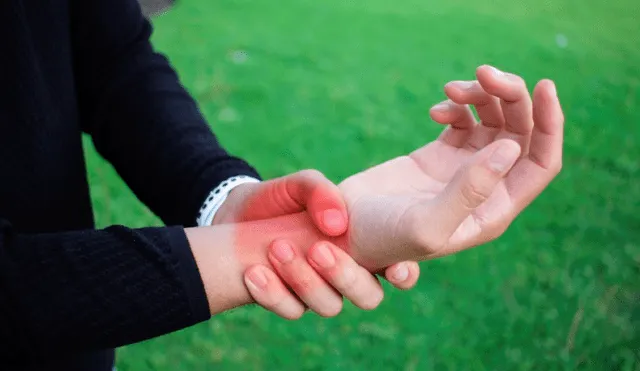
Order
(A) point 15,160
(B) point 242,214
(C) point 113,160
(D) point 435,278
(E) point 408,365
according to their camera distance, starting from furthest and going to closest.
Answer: (D) point 435,278, (E) point 408,365, (C) point 113,160, (B) point 242,214, (A) point 15,160

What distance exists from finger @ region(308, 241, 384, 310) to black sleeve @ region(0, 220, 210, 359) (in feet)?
0.68

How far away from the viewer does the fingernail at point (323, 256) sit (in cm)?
102

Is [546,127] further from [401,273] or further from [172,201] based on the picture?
[172,201]

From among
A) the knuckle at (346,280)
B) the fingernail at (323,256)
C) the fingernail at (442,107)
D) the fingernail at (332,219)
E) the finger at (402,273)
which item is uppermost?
the fingernail at (442,107)

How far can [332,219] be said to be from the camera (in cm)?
109

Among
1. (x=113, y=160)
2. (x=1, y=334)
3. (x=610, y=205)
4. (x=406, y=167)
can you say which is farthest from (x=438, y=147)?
(x=610, y=205)

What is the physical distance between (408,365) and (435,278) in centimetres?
54

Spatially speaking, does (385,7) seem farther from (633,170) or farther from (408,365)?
(408,365)

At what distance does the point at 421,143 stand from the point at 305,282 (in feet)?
9.97

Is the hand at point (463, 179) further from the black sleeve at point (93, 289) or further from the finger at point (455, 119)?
the black sleeve at point (93, 289)

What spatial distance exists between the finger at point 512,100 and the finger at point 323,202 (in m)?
0.31

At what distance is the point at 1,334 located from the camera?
0.78 metres

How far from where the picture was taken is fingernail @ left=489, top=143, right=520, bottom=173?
85 cm

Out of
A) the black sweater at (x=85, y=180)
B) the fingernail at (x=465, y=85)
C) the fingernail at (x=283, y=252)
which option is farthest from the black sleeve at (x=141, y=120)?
the fingernail at (x=465, y=85)
